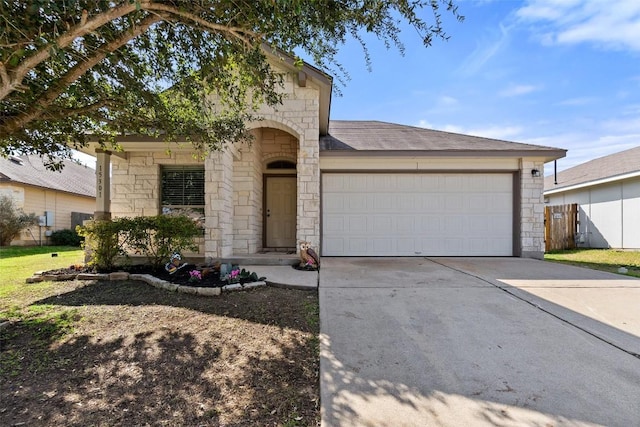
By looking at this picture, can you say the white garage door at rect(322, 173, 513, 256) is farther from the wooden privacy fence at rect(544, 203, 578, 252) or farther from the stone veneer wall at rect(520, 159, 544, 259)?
the wooden privacy fence at rect(544, 203, 578, 252)

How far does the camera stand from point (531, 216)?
7.99 meters

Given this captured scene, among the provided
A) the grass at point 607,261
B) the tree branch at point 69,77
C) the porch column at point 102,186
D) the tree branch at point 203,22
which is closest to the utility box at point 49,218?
the porch column at point 102,186

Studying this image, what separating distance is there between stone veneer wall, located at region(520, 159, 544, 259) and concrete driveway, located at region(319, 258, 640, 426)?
284 cm

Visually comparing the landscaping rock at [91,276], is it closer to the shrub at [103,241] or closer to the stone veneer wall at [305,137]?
A: the shrub at [103,241]

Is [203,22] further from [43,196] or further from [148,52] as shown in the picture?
[43,196]

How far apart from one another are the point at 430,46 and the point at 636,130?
15.3 metres

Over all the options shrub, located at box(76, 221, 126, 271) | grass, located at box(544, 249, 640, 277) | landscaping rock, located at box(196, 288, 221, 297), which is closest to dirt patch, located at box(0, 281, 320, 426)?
landscaping rock, located at box(196, 288, 221, 297)

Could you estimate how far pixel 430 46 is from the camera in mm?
3939

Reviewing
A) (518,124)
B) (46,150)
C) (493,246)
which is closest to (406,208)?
(493,246)

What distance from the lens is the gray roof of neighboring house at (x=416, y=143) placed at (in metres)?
7.80

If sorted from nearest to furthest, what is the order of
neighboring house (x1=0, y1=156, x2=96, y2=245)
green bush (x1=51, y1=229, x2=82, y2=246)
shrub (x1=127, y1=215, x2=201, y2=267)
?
shrub (x1=127, y1=215, x2=201, y2=267) → neighboring house (x1=0, y1=156, x2=96, y2=245) → green bush (x1=51, y1=229, x2=82, y2=246)

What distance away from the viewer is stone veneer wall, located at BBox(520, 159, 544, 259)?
7.99m

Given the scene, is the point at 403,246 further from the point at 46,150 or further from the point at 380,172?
the point at 46,150

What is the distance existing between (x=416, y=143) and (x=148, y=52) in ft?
21.8
